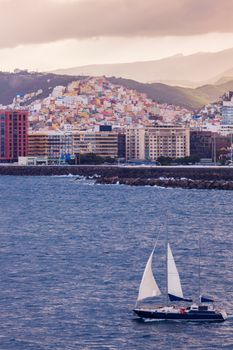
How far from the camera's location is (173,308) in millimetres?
23703

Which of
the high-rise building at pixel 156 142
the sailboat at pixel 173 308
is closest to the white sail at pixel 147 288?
the sailboat at pixel 173 308

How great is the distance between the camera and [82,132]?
142 meters

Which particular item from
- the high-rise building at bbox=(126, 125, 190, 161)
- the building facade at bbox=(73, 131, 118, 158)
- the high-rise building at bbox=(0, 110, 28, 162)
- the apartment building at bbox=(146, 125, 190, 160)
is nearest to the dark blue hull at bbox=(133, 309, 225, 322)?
the building facade at bbox=(73, 131, 118, 158)

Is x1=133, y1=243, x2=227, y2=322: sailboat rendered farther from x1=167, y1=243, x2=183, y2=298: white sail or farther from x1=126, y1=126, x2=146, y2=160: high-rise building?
x1=126, y1=126, x2=146, y2=160: high-rise building

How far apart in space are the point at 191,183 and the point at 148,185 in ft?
18.0

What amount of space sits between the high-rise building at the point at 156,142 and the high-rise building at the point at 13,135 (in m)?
11.9

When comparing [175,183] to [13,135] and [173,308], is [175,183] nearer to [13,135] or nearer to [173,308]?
[13,135]

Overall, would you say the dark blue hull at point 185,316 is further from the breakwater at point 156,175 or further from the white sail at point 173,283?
the breakwater at point 156,175

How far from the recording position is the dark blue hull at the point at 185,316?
76.6 feet

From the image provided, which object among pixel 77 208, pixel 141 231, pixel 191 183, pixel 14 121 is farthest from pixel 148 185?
pixel 14 121

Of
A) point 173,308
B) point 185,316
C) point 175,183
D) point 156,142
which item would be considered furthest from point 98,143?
point 185,316

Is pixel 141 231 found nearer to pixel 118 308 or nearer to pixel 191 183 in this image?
pixel 118 308

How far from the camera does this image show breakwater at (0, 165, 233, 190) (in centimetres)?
8250

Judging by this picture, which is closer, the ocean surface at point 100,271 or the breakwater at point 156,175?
the ocean surface at point 100,271
